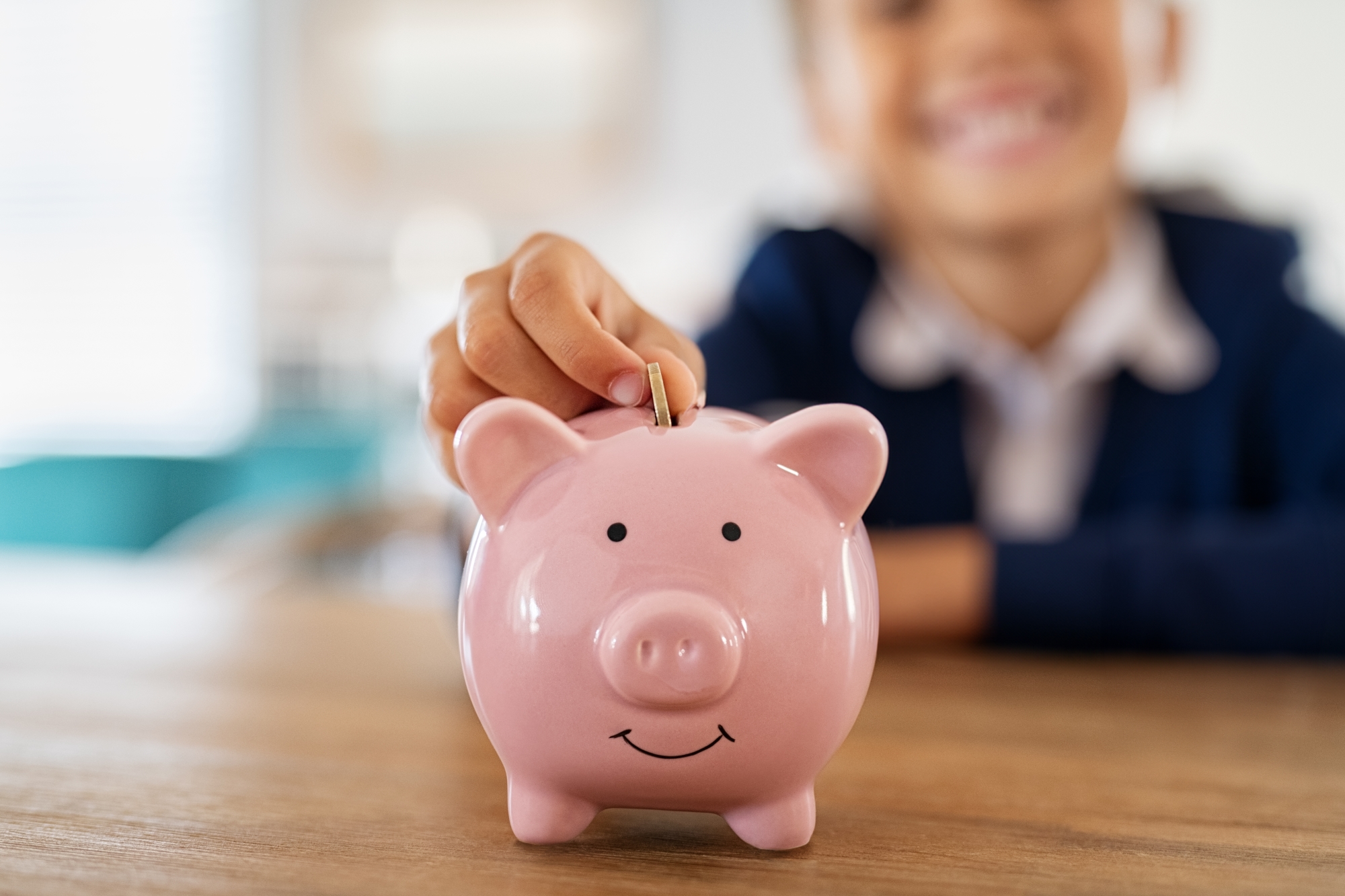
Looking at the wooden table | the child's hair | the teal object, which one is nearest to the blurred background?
the teal object

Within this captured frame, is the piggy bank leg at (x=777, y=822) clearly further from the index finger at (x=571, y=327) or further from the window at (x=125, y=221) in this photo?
the window at (x=125, y=221)

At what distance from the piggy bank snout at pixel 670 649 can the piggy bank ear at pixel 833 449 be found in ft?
0.17

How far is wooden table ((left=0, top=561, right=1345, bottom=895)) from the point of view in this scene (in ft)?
1.07

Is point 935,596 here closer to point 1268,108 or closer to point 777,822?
point 777,822

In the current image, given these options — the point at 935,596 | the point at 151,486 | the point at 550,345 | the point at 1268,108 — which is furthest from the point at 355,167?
the point at 550,345

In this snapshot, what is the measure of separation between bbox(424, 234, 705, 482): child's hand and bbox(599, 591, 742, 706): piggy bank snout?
0.25 feet

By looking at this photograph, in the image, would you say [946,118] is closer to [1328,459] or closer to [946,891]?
[1328,459]

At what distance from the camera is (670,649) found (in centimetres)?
31

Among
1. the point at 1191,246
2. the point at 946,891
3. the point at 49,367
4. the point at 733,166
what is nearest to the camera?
the point at 946,891

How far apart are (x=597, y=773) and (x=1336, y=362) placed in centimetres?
91

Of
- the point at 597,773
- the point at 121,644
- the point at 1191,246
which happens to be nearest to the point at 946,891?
the point at 597,773

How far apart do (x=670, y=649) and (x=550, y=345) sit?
0.11 metres

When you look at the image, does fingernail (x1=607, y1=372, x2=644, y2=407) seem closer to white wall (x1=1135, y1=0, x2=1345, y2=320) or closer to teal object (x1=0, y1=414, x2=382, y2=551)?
teal object (x1=0, y1=414, x2=382, y2=551)

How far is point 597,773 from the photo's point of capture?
337mm
